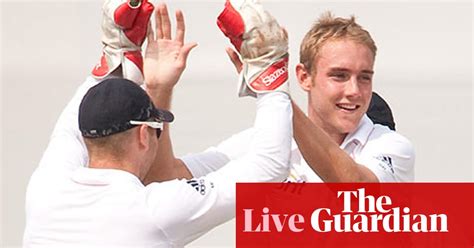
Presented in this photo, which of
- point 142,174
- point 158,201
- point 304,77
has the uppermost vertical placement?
point 304,77

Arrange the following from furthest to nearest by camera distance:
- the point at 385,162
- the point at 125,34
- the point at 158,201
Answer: the point at 385,162
the point at 125,34
the point at 158,201

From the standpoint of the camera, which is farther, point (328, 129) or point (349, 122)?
point (328, 129)

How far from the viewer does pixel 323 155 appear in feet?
13.7

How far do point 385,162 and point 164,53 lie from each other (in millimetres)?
1007

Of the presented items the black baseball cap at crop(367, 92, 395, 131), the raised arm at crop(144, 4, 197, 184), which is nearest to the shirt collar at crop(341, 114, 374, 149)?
the black baseball cap at crop(367, 92, 395, 131)

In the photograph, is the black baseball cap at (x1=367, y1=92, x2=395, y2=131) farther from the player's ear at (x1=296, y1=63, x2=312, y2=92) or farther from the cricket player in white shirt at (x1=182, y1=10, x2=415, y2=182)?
the player's ear at (x1=296, y1=63, x2=312, y2=92)

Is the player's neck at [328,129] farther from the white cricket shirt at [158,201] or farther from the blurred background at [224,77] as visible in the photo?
the blurred background at [224,77]

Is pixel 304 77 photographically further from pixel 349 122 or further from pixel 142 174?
pixel 142 174

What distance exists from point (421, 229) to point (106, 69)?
168 cm

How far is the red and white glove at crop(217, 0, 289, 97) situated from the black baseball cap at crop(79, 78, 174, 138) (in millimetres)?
327

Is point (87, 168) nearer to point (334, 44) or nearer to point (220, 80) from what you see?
point (334, 44)

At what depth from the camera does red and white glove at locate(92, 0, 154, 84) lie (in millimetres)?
3815

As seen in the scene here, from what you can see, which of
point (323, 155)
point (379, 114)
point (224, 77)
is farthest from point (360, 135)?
point (224, 77)

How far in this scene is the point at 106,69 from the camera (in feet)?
13.3
